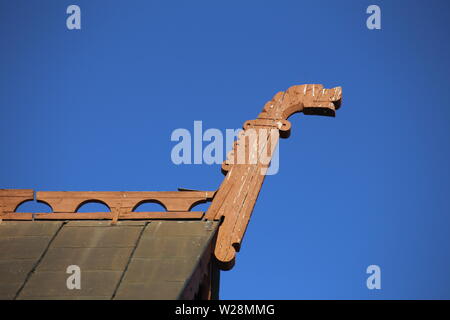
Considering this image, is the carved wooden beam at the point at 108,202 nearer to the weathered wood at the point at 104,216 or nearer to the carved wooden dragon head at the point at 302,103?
the weathered wood at the point at 104,216

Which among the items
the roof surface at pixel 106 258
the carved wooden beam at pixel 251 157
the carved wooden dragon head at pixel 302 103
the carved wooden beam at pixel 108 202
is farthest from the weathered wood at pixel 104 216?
the carved wooden dragon head at pixel 302 103

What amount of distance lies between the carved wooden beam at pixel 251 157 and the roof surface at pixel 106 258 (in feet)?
1.00

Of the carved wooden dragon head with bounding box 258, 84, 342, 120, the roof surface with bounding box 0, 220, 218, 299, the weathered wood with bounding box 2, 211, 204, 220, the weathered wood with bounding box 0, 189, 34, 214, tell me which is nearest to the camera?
the roof surface with bounding box 0, 220, 218, 299

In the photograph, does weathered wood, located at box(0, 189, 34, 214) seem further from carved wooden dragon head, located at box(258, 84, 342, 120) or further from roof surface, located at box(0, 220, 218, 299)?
carved wooden dragon head, located at box(258, 84, 342, 120)

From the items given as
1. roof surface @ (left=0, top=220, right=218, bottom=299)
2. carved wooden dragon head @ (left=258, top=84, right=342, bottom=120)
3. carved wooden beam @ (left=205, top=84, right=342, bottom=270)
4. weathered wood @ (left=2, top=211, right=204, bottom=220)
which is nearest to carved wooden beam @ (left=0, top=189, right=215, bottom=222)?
weathered wood @ (left=2, top=211, right=204, bottom=220)

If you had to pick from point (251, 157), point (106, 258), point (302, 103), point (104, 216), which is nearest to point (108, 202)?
point (104, 216)

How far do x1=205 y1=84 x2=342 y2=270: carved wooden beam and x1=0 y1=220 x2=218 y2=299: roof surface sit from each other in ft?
1.00

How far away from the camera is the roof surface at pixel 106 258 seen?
36.3ft

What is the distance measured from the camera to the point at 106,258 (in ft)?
38.7

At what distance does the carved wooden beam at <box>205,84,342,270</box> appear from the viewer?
12.8m

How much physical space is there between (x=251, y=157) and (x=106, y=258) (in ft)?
9.50
